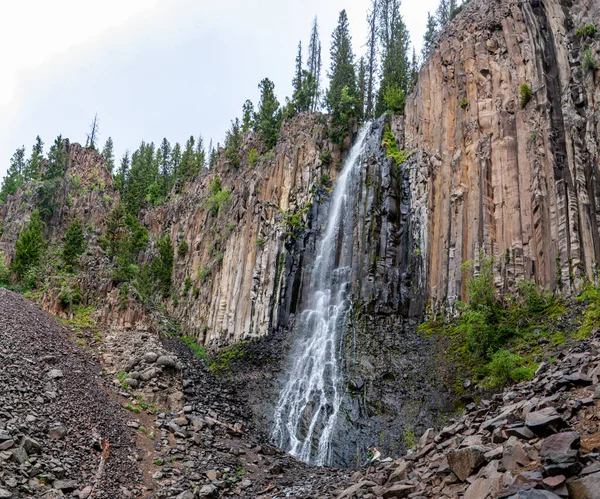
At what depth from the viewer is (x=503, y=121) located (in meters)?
31.1

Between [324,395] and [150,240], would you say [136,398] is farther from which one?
[150,240]

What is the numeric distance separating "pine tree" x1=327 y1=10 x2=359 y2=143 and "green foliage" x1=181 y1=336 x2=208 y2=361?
75.5 ft

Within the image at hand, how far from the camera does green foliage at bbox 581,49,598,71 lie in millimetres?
27156

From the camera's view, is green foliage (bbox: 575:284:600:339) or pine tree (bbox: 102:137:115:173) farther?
pine tree (bbox: 102:137:115:173)

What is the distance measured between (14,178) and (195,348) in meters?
55.2

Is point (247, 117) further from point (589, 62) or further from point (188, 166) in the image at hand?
point (589, 62)

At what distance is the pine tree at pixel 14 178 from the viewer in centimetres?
7456

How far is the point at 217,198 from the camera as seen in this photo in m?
54.5

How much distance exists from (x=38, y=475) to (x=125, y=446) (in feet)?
15.7

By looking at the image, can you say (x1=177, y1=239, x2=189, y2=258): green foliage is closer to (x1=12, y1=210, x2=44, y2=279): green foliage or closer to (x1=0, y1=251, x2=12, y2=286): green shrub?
(x1=12, y1=210, x2=44, y2=279): green foliage

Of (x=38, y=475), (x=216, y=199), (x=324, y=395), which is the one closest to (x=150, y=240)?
(x=216, y=199)

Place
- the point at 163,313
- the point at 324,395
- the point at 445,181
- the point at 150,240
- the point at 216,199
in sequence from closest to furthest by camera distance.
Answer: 1. the point at 324,395
2. the point at 445,181
3. the point at 163,313
4. the point at 216,199
5. the point at 150,240

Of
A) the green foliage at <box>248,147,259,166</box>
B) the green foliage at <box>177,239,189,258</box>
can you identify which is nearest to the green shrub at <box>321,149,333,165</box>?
the green foliage at <box>248,147,259,166</box>

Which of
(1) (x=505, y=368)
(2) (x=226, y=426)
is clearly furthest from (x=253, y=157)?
(1) (x=505, y=368)
